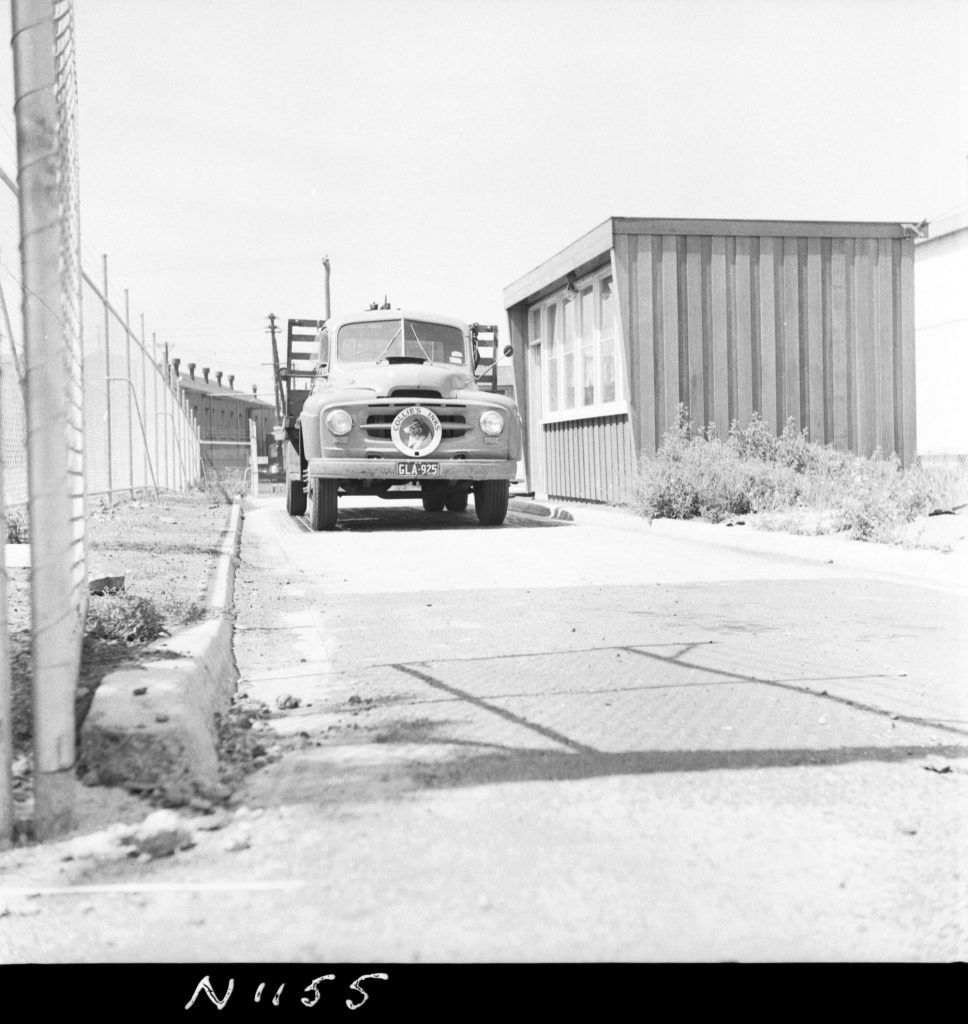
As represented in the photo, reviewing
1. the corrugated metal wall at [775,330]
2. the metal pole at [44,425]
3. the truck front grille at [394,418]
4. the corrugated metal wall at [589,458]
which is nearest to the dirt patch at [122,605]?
the metal pole at [44,425]

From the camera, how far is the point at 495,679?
438 centimetres

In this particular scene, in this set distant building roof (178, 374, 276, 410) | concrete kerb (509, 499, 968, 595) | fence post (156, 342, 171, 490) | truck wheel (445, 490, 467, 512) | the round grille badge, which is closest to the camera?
concrete kerb (509, 499, 968, 595)

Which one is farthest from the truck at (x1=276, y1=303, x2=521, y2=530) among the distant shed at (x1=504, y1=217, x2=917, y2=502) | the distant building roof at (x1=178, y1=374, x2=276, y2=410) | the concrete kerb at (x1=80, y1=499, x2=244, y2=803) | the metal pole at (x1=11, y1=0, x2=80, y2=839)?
the distant building roof at (x1=178, y1=374, x2=276, y2=410)

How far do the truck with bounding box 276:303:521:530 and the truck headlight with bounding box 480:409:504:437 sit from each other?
0.01 metres

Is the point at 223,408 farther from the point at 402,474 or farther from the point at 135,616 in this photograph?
the point at 135,616

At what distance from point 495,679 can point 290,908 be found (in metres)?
2.21

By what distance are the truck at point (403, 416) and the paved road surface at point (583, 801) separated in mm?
6184

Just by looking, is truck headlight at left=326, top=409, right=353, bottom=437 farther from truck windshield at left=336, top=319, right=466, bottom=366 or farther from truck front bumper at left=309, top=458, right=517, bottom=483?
truck windshield at left=336, top=319, right=466, bottom=366

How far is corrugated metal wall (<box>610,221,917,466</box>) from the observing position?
1439 cm


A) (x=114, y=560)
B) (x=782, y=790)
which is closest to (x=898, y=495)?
(x=114, y=560)

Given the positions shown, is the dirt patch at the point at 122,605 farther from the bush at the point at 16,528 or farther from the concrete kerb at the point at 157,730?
the bush at the point at 16,528

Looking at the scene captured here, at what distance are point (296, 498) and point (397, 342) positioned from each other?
2.90m

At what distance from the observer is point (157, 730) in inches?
120
